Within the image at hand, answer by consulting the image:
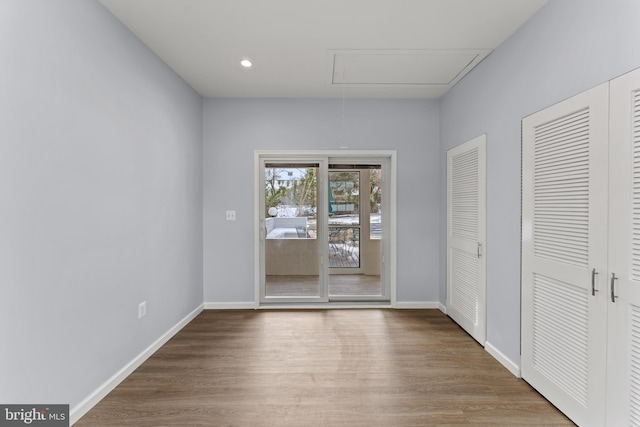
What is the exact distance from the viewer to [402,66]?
10.8ft

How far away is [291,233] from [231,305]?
46.9 inches

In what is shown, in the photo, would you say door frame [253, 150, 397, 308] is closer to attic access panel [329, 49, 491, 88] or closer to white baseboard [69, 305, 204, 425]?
attic access panel [329, 49, 491, 88]

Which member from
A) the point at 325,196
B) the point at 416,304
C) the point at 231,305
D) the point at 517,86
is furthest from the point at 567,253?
the point at 231,305

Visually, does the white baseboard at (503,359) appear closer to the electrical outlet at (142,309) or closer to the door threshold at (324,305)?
the door threshold at (324,305)

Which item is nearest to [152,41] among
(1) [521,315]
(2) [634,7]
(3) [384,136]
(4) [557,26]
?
(3) [384,136]

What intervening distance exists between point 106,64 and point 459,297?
12.5 feet

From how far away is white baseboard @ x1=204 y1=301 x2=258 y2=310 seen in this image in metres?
4.28

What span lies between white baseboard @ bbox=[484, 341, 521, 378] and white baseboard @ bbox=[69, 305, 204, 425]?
2.99 meters

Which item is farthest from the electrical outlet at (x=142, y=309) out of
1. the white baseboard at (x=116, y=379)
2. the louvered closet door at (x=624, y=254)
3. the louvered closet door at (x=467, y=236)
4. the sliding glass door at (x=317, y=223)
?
the louvered closet door at (x=624, y=254)

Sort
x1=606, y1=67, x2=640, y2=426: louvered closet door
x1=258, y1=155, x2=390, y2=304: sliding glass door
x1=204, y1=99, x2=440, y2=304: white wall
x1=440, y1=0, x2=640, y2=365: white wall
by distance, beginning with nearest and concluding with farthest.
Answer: x1=606, y1=67, x2=640, y2=426: louvered closet door
x1=440, y1=0, x2=640, y2=365: white wall
x1=204, y1=99, x2=440, y2=304: white wall
x1=258, y1=155, x2=390, y2=304: sliding glass door

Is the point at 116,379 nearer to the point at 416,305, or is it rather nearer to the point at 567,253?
the point at 567,253

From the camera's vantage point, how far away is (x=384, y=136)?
4293mm

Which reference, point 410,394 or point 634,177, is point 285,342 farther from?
point 634,177

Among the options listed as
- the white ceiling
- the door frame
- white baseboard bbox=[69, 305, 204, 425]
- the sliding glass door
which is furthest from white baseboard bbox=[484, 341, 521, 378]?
white baseboard bbox=[69, 305, 204, 425]
